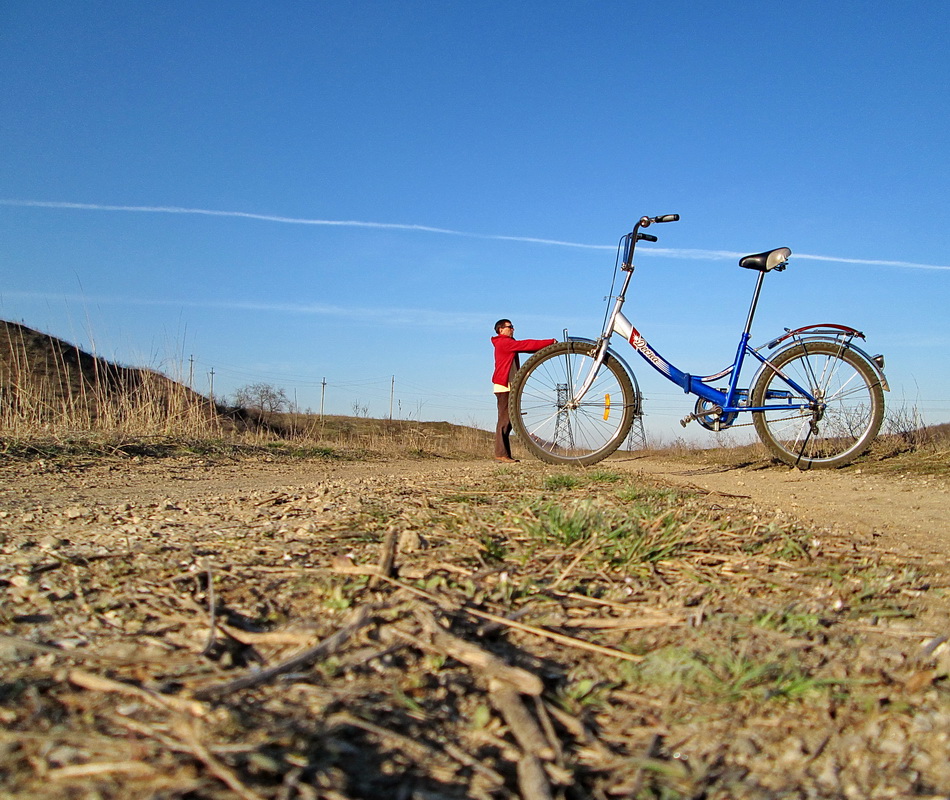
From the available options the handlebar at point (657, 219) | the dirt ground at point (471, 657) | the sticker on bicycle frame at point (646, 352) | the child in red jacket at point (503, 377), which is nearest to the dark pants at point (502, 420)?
the child in red jacket at point (503, 377)

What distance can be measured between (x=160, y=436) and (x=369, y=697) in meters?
8.15

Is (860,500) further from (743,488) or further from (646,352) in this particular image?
(646,352)

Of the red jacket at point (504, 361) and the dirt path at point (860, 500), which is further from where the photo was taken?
the red jacket at point (504, 361)

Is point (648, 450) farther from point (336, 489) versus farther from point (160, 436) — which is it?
point (336, 489)

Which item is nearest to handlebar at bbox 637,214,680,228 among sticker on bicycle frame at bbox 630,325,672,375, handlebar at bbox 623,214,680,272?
handlebar at bbox 623,214,680,272

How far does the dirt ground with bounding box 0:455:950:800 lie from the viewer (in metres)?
1.08

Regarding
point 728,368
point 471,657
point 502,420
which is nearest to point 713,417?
point 728,368

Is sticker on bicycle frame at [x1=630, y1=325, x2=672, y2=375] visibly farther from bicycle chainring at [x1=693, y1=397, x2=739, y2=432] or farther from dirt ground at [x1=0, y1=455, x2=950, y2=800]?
dirt ground at [x1=0, y1=455, x2=950, y2=800]

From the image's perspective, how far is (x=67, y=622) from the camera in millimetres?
1632

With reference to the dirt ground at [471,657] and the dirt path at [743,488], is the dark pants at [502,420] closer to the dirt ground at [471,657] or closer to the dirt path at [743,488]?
the dirt path at [743,488]

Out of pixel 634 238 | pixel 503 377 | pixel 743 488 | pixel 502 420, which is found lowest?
pixel 743 488

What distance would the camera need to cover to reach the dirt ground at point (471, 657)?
3.53 ft

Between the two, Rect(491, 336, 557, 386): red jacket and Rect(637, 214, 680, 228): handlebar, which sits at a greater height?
Rect(637, 214, 680, 228): handlebar

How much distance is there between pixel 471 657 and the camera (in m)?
1.41
